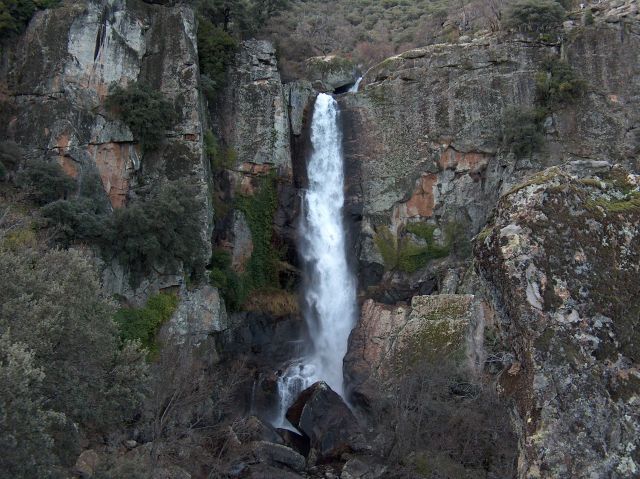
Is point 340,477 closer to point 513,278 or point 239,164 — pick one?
point 513,278

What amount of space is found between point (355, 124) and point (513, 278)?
2728 centimetres

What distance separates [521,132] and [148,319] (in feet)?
67.4

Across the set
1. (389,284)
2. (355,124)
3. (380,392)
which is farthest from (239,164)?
(380,392)

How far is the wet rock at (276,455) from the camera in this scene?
19812mm

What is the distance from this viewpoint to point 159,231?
950 inches

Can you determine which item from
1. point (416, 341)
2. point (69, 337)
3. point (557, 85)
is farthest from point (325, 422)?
point (557, 85)

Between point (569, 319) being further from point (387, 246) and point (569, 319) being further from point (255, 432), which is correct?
point (387, 246)

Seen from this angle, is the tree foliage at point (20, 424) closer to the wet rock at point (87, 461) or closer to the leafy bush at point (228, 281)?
the wet rock at point (87, 461)

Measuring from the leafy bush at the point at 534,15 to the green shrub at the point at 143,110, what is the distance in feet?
64.6

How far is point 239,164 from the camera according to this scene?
31250mm

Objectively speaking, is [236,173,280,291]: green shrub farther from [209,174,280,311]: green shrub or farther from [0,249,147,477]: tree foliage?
[0,249,147,477]: tree foliage

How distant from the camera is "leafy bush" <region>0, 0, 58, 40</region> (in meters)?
26.8

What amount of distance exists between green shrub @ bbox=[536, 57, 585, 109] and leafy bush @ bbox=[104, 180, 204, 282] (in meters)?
19.7

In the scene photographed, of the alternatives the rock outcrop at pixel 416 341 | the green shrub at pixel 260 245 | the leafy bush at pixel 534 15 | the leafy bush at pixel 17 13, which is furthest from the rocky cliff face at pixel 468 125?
the leafy bush at pixel 17 13
